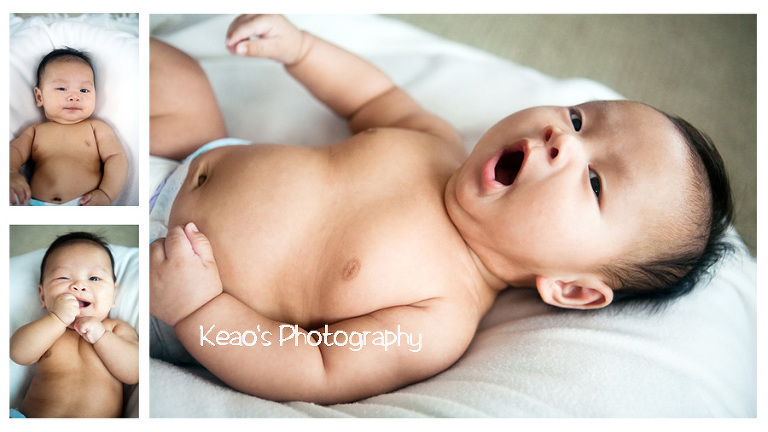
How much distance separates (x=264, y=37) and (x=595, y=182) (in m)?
0.53

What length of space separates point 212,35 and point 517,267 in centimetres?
67

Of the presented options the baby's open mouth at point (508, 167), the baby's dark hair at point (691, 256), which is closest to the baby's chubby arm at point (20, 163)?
the baby's open mouth at point (508, 167)

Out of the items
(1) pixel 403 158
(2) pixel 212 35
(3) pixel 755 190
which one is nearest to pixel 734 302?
(3) pixel 755 190

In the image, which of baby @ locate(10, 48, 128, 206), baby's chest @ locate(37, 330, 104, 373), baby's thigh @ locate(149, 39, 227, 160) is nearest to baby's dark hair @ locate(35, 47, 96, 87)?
baby @ locate(10, 48, 128, 206)

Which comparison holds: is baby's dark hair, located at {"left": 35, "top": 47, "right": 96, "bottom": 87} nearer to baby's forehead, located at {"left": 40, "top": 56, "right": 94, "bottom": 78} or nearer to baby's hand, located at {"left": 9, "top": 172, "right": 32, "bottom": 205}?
baby's forehead, located at {"left": 40, "top": 56, "right": 94, "bottom": 78}

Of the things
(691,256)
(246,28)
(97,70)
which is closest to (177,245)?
(97,70)

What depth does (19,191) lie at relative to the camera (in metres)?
0.71

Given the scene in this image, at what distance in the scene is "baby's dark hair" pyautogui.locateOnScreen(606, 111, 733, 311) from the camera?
2.48ft

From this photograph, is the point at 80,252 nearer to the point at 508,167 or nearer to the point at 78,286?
the point at 78,286

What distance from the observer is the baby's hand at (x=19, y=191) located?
0.71 metres

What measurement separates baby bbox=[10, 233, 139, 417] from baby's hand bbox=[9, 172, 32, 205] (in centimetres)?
7

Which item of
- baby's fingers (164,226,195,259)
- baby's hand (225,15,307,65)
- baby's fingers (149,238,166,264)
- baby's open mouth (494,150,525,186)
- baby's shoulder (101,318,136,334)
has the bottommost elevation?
baby's shoulder (101,318,136,334)

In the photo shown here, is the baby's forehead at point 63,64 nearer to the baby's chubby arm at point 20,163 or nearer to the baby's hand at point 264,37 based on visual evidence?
the baby's chubby arm at point 20,163

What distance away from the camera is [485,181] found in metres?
0.76
